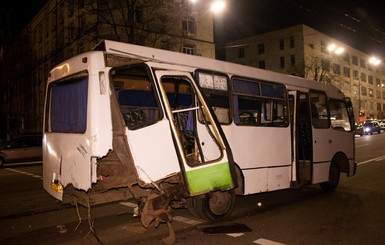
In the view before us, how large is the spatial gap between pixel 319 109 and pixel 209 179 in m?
5.31

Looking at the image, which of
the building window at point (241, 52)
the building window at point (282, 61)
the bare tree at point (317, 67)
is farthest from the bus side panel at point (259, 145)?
the building window at point (241, 52)

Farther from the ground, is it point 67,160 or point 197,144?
point 197,144

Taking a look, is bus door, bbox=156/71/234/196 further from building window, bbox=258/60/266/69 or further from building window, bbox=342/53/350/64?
building window, bbox=342/53/350/64

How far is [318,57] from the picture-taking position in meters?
57.4

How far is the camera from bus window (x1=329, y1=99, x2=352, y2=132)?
1063 centimetres

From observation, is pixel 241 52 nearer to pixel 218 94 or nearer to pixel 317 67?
pixel 317 67

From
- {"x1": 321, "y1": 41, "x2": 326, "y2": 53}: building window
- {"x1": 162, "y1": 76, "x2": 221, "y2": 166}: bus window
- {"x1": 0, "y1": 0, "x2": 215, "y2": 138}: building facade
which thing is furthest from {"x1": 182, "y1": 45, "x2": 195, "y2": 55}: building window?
{"x1": 321, "y1": 41, "x2": 326, "y2": 53}: building window

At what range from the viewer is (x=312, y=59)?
56875mm

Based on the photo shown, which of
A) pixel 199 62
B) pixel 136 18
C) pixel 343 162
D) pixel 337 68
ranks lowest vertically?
pixel 343 162

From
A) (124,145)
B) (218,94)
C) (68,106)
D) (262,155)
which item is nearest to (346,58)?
(262,155)

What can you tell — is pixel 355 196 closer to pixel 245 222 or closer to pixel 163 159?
pixel 245 222

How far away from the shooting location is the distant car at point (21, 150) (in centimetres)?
2061

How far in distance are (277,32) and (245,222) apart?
202 ft

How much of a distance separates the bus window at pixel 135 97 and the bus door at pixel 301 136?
3903mm
